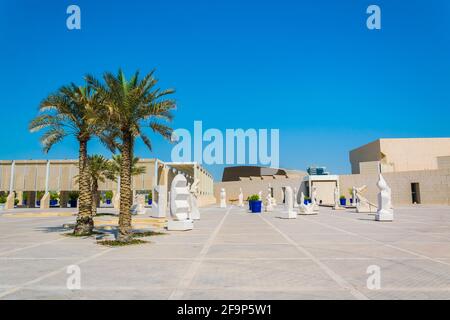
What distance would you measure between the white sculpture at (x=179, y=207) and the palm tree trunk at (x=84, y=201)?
150 inches

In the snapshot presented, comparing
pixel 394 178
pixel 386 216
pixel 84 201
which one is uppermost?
pixel 394 178

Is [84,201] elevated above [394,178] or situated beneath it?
situated beneath

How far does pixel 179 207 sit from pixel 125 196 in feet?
14.8

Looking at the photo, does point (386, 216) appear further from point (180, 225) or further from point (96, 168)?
point (96, 168)

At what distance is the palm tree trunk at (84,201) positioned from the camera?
48.4ft

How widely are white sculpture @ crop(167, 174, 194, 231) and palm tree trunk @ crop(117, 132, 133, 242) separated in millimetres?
4081

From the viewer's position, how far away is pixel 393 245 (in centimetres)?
1056

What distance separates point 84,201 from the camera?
1489 cm

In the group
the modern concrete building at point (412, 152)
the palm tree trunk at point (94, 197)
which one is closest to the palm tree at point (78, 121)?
the palm tree trunk at point (94, 197)

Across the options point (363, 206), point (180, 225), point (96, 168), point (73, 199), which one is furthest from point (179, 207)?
point (73, 199)

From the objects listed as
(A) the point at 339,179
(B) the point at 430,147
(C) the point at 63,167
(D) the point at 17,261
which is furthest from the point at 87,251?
(B) the point at 430,147

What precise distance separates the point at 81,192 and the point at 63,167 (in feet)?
138

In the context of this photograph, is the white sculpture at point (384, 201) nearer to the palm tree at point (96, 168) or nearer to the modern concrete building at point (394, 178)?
the palm tree at point (96, 168)
